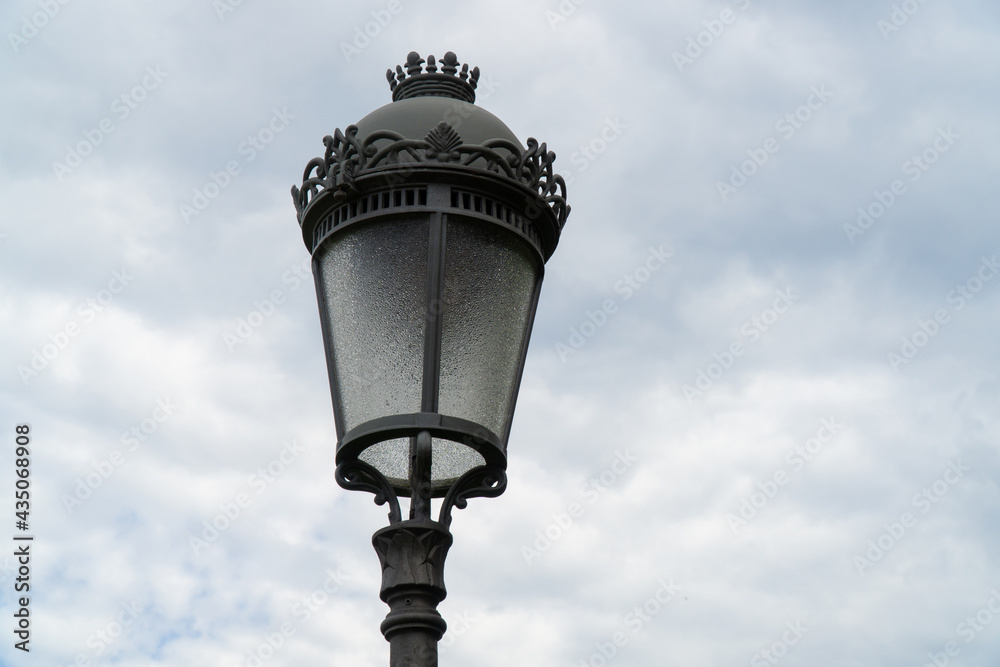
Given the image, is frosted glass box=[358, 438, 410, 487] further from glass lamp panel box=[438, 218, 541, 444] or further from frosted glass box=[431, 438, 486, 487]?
glass lamp panel box=[438, 218, 541, 444]

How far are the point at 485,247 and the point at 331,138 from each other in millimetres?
815

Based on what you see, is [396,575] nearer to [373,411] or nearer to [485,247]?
[373,411]

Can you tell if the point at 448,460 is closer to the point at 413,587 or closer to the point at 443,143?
the point at 413,587

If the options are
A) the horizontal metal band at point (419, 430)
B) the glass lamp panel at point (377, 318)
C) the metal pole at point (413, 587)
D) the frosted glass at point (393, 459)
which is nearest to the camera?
the metal pole at point (413, 587)

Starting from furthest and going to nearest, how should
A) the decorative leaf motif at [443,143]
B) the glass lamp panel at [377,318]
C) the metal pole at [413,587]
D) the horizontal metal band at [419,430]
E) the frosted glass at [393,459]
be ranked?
the frosted glass at [393,459]
the decorative leaf motif at [443,143]
the glass lamp panel at [377,318]
the horizontal metal band at [419,430]
the metal pole at [413,587]

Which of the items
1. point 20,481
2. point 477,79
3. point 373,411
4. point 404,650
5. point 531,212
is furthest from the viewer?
point 20,481

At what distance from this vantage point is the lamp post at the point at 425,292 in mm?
4410

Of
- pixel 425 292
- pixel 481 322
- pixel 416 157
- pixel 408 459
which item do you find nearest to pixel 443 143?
pixel 416 157

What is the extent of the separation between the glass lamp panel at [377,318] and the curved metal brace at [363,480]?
0.18 meters

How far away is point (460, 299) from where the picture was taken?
15.2 ft

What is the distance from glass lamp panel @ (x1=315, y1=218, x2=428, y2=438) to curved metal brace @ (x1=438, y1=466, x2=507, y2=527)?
1.11 feet

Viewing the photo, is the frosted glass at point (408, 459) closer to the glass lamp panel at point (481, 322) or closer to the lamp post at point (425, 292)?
the lamp post at point (425, 292)

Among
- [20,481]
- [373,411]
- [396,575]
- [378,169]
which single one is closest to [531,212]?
[378,169]

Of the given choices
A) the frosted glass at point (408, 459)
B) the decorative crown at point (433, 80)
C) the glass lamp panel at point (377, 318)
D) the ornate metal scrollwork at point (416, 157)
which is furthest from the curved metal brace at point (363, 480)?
the decorative crown at point (433, 80)
